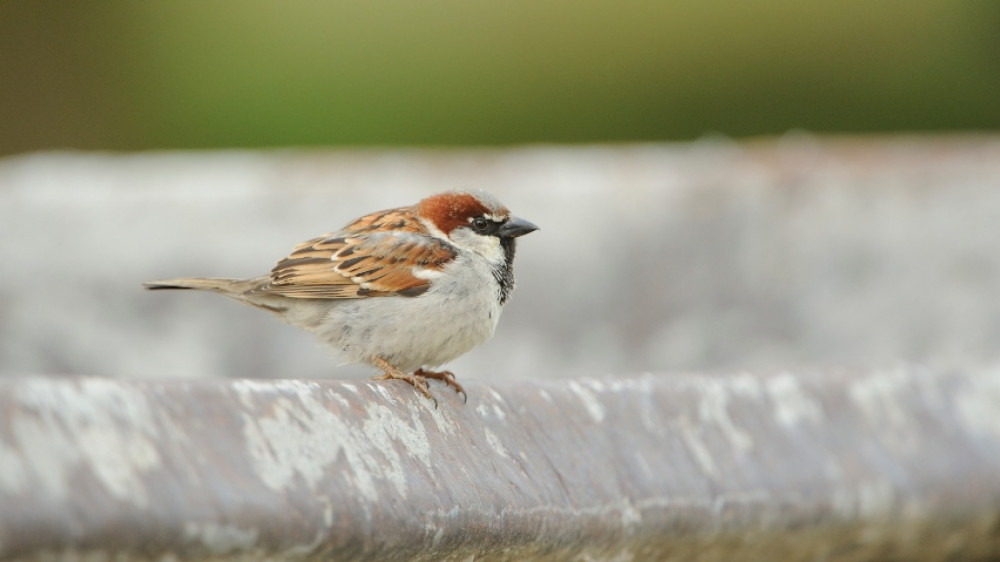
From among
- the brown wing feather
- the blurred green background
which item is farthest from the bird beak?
the blurred green background

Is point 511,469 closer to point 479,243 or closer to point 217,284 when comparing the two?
point 479,243

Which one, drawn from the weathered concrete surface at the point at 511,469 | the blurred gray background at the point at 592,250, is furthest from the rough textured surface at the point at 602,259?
the weathered concrete surface at the point at 511,469

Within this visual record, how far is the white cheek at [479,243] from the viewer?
319 centimetres

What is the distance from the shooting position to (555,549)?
1.93m

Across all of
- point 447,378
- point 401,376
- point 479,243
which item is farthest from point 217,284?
point 447,378

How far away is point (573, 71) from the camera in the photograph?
7.33 m

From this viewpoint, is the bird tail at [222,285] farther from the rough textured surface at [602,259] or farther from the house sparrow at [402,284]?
the rough textured surface at [602,259]

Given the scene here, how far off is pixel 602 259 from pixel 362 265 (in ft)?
6.44

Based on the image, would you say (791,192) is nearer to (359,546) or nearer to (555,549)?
(555,549)

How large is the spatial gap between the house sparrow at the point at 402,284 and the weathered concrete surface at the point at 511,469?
66 centimetres

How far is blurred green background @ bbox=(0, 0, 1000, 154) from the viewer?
22.8ft

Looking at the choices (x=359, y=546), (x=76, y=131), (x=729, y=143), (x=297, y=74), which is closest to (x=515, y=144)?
(x=297, y=74)

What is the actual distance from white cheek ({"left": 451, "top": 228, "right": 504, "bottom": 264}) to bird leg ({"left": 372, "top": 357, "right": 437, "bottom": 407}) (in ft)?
1.25

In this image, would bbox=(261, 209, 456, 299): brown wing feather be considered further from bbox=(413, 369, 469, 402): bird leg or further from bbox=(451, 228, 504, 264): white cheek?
bbox=(413, 369, 469, 402): bird leg
